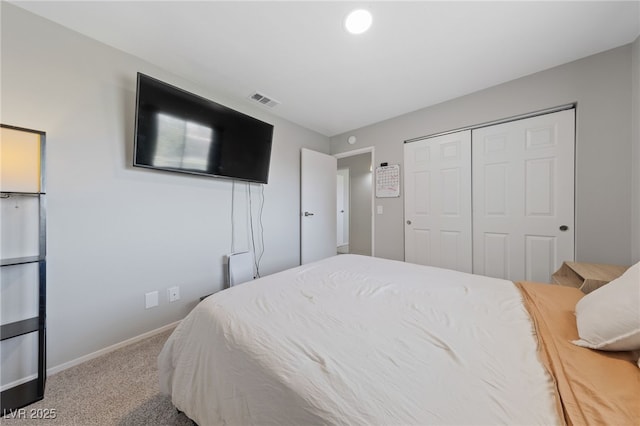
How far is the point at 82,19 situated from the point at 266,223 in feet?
7.20

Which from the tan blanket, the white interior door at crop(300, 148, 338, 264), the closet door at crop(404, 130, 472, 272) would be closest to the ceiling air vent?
the white interior door at crop(300, 148, 338, 264)

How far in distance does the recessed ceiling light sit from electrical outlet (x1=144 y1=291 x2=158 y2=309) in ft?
8.70

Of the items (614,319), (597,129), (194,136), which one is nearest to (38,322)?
(194,136)

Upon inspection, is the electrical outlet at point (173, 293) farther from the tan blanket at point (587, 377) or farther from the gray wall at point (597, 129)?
the gray wall at point (597, 129)

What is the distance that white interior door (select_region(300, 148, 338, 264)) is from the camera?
3.25 metres

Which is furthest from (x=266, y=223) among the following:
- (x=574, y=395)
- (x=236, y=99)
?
(x=574, y=395)

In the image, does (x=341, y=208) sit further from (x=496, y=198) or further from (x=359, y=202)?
(x=496, y=198)

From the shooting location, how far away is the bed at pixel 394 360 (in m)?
0.53

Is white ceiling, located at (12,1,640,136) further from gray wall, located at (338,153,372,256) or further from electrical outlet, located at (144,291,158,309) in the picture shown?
gray wall, located at (338,153,372,256)

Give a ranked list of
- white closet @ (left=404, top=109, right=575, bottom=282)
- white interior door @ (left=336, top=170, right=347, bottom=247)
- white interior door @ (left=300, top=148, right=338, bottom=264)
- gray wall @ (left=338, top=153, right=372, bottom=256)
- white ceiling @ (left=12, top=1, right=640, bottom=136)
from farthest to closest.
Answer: white interior door @ (left=336, top=170, right=347, bottom=247)
gray wall @ (left=338, top=153, right=372, bottom=256)
white interior door @ (left=300, top=148, right=338, bottom=264)
white closet @ (left=404, top=109, right=575, bottom=282)
white ceiling @ (left=12, top=1, right=640, bottom=136)

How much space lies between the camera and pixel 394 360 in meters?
0.70

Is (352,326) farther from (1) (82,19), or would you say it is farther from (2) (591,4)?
(1) (82,19)

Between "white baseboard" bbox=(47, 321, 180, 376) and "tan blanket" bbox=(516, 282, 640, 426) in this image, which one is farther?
"white baseboard" bbox=(47, 321, 180, 376)

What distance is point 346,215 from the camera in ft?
18.5
